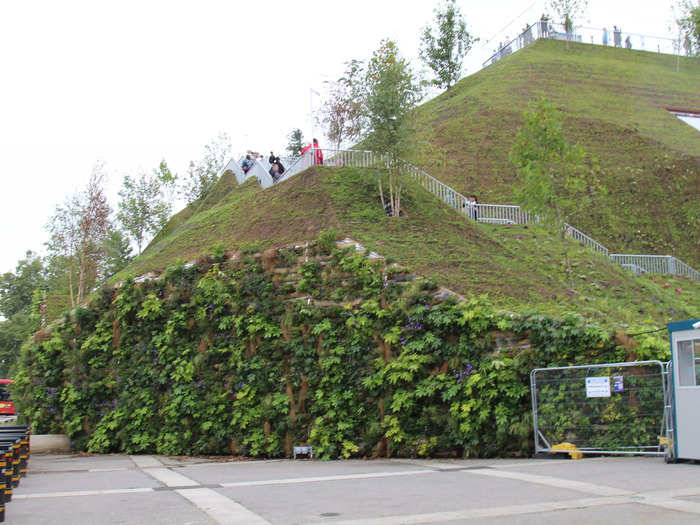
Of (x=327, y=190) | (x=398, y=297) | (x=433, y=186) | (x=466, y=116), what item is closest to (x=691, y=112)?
(x=466, y=116)

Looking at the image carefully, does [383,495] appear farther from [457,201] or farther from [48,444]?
[457,201]

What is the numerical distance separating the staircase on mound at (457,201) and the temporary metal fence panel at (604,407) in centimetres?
987

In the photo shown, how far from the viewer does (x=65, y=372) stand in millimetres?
17344

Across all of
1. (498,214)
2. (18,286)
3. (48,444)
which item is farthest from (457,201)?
(18,286)

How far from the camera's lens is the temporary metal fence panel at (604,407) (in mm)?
10156

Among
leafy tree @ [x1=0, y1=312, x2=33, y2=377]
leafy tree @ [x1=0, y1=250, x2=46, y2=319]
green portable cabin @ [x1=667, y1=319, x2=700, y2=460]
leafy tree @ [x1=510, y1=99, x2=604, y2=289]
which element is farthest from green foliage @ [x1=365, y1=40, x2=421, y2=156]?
leafy tree @ [x1=0, y1=250, x2=46, y2=319]

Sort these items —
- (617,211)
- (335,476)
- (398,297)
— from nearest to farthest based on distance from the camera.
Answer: (335,476) < (398,297) < (617,211)

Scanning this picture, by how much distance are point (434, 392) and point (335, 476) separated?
11.5ft

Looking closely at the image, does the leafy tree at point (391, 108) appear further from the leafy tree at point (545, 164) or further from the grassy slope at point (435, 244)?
the leafy tree at point (545, 164)

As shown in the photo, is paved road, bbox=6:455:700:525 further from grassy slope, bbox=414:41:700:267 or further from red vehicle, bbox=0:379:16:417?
red vehicle, bbox=0:379:16:417

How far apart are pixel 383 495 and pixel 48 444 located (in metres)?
12.8

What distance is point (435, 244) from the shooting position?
17609 millimetres

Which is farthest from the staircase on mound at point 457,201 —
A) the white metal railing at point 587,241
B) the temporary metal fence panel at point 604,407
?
the temporary metal fence panel at point 604,407

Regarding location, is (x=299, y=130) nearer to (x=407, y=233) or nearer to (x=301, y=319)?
(x=407, y=233)
